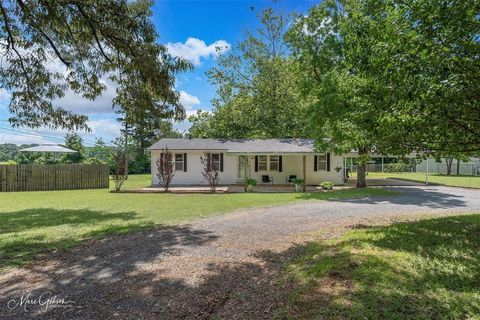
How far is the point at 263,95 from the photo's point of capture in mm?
28344

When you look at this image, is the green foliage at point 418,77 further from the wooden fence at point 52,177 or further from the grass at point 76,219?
the wooden fence at point 52,177

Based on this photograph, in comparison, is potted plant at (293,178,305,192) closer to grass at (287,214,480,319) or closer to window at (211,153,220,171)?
window at (211,153,220,171)

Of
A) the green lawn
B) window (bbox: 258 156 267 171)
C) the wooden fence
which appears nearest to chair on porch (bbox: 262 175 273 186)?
window (bbox: 258 156 267 171)

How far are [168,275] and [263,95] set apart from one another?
25061 mm

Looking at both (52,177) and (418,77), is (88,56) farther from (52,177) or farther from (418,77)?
(52,177)

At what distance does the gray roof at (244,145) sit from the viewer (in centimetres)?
1961

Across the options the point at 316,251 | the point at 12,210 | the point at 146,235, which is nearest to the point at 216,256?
the point at 316,251

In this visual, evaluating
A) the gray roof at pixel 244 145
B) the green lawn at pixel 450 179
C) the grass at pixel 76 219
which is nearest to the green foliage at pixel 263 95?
the gray roof at pixel 244 145

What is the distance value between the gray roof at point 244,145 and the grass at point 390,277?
12852 mm

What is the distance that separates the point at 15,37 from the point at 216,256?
26.0 feet

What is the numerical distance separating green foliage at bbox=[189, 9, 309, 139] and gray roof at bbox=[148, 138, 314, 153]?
575 centimetres

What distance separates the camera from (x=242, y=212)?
1040cm

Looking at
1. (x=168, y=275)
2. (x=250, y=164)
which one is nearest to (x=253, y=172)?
(x=250, y=164)

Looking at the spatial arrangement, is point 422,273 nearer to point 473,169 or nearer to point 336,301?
point 336,301
